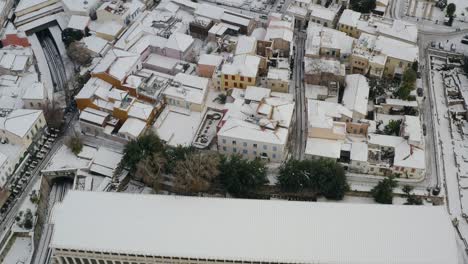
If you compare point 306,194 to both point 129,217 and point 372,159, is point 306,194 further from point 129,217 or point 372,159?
point 129,217

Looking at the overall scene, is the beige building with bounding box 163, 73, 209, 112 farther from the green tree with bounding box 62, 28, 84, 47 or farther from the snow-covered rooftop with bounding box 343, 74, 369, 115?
the green tree with bounding box 62, 28, 84, 47

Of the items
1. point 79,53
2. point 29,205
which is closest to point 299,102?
point 79,53

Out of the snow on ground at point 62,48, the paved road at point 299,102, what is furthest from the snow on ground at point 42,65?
the paved road at point 299,102

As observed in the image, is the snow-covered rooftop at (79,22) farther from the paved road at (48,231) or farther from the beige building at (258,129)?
the beige building at (258,129)

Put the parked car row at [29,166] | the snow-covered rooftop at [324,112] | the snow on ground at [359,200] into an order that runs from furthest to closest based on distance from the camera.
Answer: the snow-covered rooftop at [324,112]
the parked car row at [29,166]
the snow on ground at [359,200]

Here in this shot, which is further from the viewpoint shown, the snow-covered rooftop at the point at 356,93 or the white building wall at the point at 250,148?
the snow-covered rooftop at the point at 356,93

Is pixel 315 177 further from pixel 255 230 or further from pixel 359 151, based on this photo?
pixel 255 230

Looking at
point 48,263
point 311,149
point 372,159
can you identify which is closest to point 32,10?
point 48,263

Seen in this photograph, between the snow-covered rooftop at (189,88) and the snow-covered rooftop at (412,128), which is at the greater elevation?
the snow-covered rooftop at (412,128)
